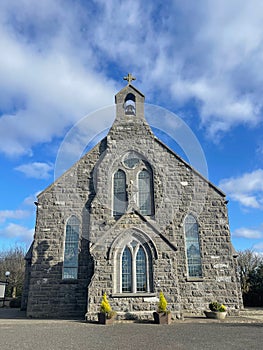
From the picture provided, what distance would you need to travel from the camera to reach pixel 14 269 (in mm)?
48812

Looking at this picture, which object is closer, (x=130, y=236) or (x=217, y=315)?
(x=217, y=315)

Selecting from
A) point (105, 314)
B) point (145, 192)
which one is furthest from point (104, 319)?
point (145, 192)

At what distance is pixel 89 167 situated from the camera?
59.9ft

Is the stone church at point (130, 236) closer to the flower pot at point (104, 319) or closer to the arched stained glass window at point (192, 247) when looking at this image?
the arched stained glass window at point (192, 247)

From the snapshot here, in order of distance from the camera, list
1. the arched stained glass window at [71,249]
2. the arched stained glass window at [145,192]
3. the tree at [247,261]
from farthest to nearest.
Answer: the tree at [247,261] → the arched stained glass window at [145,192] → the arched stained glass window at [71,249]

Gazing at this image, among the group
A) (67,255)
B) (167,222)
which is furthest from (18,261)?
(167,222)

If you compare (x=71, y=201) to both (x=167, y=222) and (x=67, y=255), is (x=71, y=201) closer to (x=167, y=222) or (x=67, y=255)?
(x=67, y=255)

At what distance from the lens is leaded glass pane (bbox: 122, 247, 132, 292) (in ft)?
44.9

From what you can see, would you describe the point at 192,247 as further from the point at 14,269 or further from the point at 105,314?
the point at 14,269

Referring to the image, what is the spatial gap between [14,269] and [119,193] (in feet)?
131

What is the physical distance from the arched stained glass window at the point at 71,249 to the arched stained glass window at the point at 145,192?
13.2ft

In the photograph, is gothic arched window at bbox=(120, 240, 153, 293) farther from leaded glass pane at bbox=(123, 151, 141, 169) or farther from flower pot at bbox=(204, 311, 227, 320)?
leaded glass pane at bbox=(123, 151, 141, 169)

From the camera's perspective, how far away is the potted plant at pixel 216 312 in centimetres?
1348

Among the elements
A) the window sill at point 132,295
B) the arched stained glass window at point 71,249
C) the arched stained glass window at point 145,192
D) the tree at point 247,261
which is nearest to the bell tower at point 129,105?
the arched stained glass window at point 145,192
